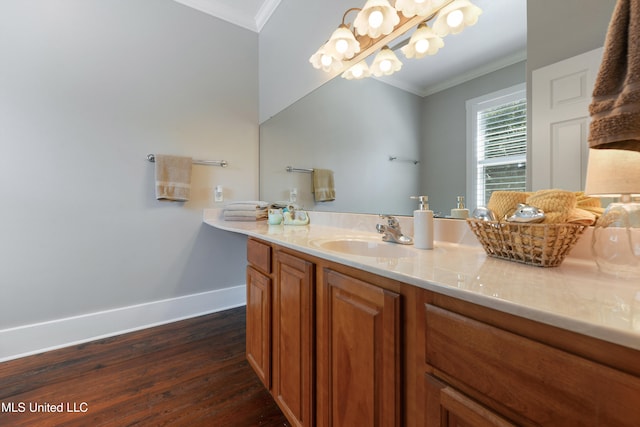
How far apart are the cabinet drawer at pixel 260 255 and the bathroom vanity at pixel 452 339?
0.11 meters

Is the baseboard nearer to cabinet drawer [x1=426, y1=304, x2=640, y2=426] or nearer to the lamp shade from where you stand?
cabinet drawer [x1=426, y1=304, x2=640, y2=426]

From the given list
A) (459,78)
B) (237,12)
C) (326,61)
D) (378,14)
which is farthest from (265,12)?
(459,78)

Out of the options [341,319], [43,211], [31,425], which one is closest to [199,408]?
[31,425]

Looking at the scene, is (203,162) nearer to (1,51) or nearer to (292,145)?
(292,145)

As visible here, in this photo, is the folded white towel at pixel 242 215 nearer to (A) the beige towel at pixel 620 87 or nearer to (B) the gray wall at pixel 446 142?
(B) the gray wall at pixel 446 142

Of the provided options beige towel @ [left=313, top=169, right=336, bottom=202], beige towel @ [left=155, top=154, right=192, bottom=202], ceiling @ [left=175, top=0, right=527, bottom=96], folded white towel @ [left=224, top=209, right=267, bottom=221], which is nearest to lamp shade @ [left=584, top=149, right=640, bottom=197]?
ceiling @ [left=175, top=0, right=527, bottom=96]

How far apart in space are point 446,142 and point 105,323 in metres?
2.48

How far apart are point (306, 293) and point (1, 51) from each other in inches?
93.7

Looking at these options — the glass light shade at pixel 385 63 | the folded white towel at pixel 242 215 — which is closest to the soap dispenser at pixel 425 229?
the glass light shade at pixel 385 63

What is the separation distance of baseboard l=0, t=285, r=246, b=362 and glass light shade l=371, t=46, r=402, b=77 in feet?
7.00

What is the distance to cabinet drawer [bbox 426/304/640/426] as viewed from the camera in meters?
0.31

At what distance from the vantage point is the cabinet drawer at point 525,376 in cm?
31

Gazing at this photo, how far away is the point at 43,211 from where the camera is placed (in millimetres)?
1663

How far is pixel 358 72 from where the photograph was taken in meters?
1.49
